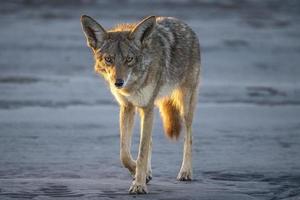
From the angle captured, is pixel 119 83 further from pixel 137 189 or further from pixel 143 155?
pixel 137 189

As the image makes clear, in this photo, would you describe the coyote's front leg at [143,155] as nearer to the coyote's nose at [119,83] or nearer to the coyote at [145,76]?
the coyote at [145,76]

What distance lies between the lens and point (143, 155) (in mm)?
8586

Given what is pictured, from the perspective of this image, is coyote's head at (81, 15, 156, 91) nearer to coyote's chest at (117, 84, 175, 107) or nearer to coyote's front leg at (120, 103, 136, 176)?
coyote's chest at (117, 84, 175, 107)

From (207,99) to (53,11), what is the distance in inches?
526

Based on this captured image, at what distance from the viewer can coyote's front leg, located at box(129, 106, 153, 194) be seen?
8.36m

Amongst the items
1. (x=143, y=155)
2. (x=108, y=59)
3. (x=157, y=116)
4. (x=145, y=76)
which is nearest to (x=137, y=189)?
(x=143, y=155)

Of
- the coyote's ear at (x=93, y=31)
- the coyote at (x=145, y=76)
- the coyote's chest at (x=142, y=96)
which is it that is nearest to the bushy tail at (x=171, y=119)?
the coyote at (x=145, y=76)

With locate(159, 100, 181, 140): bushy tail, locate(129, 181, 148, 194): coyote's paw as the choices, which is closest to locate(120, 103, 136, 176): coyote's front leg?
locate(129, 181, 148, 194): coyote's paw

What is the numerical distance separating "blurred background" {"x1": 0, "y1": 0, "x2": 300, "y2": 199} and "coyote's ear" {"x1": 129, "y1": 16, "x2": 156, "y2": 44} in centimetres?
140

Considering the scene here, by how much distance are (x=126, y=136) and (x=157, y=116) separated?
501 cm

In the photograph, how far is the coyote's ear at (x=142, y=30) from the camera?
8547 millimetres

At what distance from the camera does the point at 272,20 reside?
1051 inches

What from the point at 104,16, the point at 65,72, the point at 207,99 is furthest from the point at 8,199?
the point at 104,16

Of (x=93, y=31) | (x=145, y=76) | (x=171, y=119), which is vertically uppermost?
(x=93, y=31)
